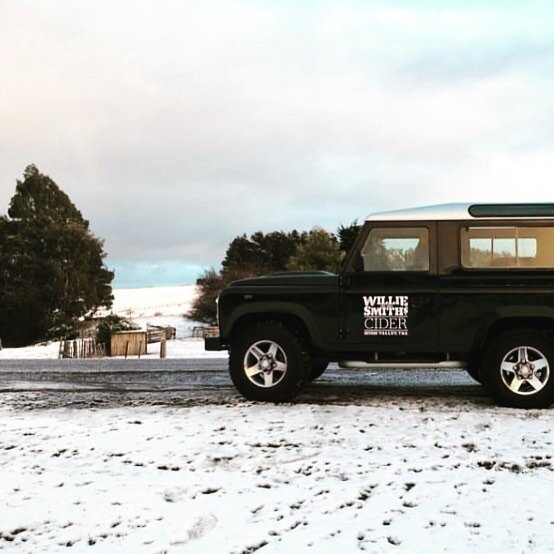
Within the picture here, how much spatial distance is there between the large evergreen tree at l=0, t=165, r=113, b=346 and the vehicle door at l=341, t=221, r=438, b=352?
40.4 metres

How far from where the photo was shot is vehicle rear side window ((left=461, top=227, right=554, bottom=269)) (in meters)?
6.96

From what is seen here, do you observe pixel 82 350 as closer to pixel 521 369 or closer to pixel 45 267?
pixel 521 369

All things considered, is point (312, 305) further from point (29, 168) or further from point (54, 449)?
point (29, 168)

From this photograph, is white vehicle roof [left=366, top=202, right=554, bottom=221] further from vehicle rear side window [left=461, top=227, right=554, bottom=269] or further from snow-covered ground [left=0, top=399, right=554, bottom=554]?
snow-covered ground [left=0, top=399, right=554, bottom=554]

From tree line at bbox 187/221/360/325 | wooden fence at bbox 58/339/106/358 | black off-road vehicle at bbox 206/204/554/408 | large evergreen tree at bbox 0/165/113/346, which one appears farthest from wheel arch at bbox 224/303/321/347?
large evergreen tree at bbox 0/165/113/346

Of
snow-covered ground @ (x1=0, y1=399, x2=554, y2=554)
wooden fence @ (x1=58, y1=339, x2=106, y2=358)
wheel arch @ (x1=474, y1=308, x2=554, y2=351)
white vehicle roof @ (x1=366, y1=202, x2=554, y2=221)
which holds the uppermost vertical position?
white vehicle roof @ (x1=366, y1=202, x2=554, y2=221)

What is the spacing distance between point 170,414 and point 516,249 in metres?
4.48

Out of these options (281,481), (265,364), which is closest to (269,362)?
(265,364)

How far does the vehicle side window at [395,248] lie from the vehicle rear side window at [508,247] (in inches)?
20.1

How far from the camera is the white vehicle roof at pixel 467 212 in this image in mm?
6980

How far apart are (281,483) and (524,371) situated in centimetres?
352

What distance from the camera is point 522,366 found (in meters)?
6.82

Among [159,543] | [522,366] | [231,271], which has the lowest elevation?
[159,543]

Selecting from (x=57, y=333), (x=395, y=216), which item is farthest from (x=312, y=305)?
(x=57, y=333)
